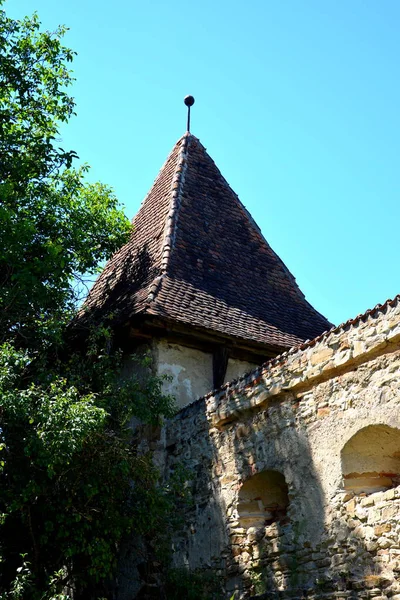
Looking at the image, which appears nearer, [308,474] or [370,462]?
[370,462]

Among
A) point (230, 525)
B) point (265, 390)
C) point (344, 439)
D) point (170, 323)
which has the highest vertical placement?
point (170, 323)

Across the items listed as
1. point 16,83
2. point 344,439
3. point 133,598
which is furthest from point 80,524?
point 16,83

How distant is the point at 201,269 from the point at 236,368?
199cm

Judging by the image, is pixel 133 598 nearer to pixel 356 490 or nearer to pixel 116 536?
pixel 116 536

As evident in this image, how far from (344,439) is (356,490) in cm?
50

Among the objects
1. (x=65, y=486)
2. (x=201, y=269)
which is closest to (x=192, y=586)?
(x=65, y=486)

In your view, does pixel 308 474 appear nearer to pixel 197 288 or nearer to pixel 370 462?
pixel 370 462

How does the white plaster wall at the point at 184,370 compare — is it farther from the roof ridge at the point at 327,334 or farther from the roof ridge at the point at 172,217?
the roof ridge at the point at 327,334

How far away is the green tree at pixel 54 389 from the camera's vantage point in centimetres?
803

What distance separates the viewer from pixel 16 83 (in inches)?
455

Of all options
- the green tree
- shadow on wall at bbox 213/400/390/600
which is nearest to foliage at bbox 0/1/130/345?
the green tree

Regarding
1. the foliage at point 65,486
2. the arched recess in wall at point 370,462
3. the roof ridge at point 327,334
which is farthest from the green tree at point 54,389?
the arched recess in wall at point 370,462

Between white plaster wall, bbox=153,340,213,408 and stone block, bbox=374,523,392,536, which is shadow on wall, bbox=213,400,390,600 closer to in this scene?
stone block, bbox=374,523,392,536

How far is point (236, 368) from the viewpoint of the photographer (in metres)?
11.2
